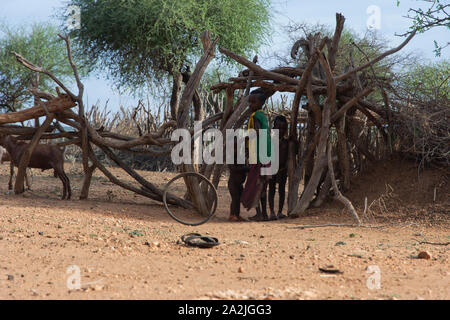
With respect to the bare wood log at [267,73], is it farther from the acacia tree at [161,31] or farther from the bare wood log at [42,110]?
the acacia tree at [161,31]

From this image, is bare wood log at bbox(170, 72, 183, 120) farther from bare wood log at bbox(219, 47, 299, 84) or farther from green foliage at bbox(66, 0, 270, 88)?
bare wood log at bbox(219, 47, 299, 84)

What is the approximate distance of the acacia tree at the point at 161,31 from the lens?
46.5 ft

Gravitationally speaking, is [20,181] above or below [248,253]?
above

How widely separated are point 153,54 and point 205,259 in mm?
11605

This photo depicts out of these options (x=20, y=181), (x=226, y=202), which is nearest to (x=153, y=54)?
(x=226, y=202)

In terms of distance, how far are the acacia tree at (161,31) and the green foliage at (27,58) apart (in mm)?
4455

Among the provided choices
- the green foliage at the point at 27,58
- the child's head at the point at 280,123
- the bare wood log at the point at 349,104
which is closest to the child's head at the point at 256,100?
the child's head at the point at 280,123

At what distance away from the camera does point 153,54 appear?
50.3 ft

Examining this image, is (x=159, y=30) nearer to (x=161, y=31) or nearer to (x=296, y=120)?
(x=161, y=31)

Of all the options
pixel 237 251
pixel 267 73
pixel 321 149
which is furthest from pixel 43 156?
pixel 237 251

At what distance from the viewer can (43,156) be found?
8.47m

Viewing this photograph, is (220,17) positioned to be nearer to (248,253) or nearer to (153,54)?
(153,54)
